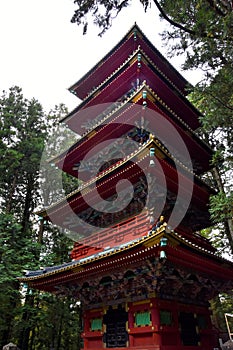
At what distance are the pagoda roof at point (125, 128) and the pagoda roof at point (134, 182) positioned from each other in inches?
65.6

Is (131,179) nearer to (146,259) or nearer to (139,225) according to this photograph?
(139,225)

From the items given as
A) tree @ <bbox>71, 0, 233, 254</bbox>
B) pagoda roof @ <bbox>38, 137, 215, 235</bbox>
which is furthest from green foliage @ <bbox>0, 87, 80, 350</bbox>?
tree @ <bbox>71, 0, 233, 254</bbox>

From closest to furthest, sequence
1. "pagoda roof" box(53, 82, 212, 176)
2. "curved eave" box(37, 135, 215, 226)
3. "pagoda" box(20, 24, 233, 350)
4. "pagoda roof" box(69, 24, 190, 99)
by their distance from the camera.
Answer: "pagoda" box(20, 24, 233, 350) < "curved eave" box(37, 135, 215, 226) < "pagoda roof" box(53, 82, 212, 176) < "pagoda roof" box(69, 24, 190, 99)

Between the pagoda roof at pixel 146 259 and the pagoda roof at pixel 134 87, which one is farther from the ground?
the pagoda roof at pixel 134 87

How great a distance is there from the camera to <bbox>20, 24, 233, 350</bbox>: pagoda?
839 centimetres

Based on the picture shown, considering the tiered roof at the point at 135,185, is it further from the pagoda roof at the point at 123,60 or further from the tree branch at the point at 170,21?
the tree branch at the point at 170,21

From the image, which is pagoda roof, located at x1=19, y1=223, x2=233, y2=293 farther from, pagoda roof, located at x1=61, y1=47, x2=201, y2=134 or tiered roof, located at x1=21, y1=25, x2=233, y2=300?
pagoda roof, located at x1=61, y1=47, x2=201, y2=134

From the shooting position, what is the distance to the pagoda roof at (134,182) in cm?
906

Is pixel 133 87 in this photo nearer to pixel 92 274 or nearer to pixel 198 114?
pixel 198 114

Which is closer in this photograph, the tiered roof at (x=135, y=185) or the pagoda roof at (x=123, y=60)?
the tiered roof at (x=135, y=185)

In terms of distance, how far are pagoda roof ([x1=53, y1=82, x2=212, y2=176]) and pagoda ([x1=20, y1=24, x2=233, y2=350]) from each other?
1.8 inches

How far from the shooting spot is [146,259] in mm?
8094

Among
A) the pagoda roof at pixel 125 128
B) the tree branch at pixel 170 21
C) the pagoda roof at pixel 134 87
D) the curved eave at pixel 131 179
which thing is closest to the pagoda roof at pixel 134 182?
the curved eave at pixel 131 179

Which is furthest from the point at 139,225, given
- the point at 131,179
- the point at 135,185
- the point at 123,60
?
the point at 123,60
